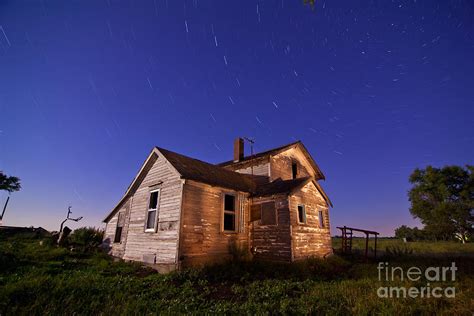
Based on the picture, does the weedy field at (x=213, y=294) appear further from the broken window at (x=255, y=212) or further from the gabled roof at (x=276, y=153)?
the gabled roof at (x=276, y=153)

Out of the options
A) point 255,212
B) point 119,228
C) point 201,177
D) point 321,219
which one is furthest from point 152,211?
point 321,219

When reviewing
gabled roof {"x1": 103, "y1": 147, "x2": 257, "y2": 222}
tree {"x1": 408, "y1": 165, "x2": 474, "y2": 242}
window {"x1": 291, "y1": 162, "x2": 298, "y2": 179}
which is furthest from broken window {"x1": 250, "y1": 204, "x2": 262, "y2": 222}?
tree {"x1": 408, "y1": 165, "x2": 474, "y2": 242}

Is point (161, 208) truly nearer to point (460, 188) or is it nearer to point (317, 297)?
point (317, 297)

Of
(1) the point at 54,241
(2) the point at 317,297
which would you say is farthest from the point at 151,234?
(1) the point at 54,241

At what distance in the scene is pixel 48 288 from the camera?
6672 mm

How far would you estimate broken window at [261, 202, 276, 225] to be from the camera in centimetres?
1315

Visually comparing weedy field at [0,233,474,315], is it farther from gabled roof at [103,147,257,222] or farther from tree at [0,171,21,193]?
tree at [0,171,21,193]

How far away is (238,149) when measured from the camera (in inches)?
813

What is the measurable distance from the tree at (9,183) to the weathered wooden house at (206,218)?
3875 cm

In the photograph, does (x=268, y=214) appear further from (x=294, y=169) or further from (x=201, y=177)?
(x=294, y=169)

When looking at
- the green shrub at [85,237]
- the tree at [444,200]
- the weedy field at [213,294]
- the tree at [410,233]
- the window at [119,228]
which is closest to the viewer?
the weedy field at [213,294]

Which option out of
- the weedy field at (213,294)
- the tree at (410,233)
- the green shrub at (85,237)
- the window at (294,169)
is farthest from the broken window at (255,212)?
the tree at (410,233)

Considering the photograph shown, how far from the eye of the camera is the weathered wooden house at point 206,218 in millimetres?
11070

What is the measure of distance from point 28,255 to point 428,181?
50.5 m
